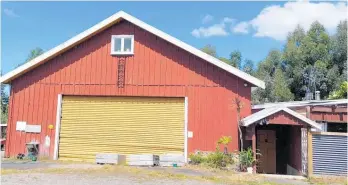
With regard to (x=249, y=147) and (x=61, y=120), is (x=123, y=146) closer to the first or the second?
(x=61, y=120)

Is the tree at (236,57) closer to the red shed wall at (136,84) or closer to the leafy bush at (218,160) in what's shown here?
the red shed wall at (136,84)

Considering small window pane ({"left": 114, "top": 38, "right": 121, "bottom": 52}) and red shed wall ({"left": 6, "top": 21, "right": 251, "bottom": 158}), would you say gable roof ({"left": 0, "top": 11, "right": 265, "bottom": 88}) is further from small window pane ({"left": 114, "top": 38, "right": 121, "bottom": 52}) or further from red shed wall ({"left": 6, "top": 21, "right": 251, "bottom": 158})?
small window pane ({"left": 114, "top": 38, "right": 121, "bottom": 52})

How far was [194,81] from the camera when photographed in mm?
15406

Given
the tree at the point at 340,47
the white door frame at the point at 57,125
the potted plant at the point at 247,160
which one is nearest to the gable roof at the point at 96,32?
the white door frame at the point at 57,125

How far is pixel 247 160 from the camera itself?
13500 millimetres

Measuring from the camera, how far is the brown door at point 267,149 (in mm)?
16156

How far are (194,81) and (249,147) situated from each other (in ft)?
12.2

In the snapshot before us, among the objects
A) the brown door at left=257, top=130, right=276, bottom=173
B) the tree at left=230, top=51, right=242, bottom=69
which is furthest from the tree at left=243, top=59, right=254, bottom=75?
the brown door at left=257, top=130, right=276, bottom=173

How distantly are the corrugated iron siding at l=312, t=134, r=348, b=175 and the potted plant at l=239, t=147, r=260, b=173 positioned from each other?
2.28 metres

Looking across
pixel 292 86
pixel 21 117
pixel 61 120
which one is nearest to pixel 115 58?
pixel 61 120

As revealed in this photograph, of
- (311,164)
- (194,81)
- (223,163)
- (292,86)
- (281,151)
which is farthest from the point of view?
(292,86)

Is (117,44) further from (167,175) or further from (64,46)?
(167,175)

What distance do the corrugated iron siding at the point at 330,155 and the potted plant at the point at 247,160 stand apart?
89.9 inches

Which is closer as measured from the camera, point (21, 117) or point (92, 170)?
point (92, 170)
